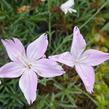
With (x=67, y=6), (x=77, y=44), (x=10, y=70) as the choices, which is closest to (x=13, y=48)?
(x=10, y=70)

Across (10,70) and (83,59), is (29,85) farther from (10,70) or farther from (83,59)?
(83,59)

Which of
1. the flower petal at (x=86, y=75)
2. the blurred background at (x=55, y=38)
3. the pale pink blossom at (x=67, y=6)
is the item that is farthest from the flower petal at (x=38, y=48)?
the pale pink blossom at (x=67, y=6)

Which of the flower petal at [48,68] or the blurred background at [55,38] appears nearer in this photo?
the flower petal at [48,68]

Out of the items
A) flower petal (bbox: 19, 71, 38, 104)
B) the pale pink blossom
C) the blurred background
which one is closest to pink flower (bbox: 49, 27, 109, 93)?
flower petal (bbox: 19, 71, 38, 104)

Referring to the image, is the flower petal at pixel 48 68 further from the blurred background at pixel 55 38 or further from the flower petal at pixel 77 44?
the blurred background at pixel 55 38

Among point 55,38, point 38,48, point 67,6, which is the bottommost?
point 55,38

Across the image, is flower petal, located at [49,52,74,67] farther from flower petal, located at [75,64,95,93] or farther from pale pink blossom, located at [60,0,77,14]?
pale pink blossom, located at [60,0,77,14]
